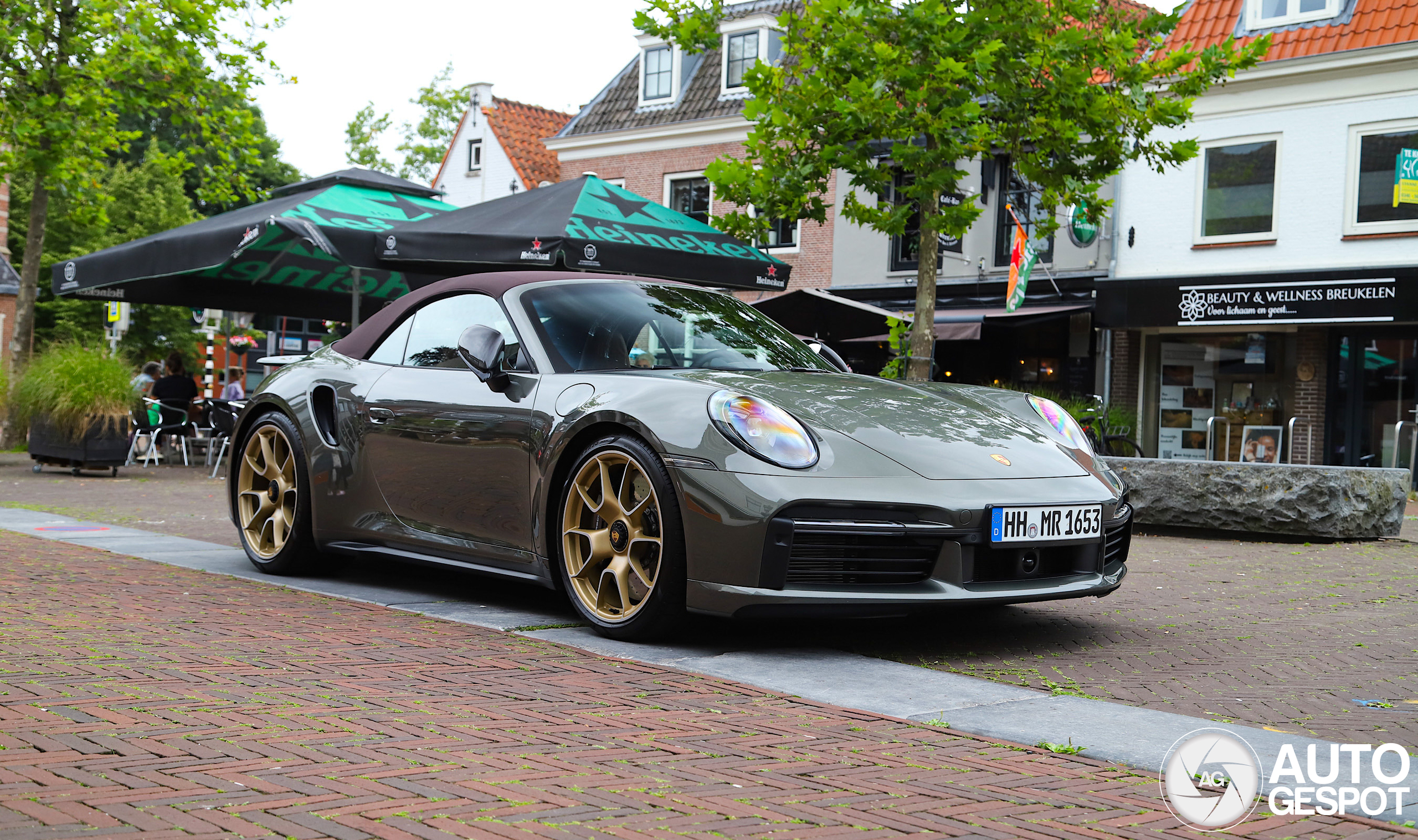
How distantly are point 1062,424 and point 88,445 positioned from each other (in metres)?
11.5

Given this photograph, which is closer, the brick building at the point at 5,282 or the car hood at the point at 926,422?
the car hood at the point at 926,422

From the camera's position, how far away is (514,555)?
5.15m

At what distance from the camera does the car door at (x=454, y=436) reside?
516 centimetres

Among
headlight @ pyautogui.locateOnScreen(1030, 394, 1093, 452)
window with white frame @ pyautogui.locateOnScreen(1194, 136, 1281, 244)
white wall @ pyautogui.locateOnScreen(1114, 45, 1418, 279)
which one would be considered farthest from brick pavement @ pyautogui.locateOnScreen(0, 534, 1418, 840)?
window with white frame @ pyautogui.locateOnScreen(1194, 136, 1281, 244)

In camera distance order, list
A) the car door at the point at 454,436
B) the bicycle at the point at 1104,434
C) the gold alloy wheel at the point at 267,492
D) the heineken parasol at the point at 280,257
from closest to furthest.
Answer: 1. the car door at the point at 454,436
2. the gold alloy wheel at the point at 267,492
3. the heineken parasol at the point at 280,257
4. the bicycle at the point at 1104,434

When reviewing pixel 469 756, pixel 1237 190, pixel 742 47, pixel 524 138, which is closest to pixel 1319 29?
pixel 1237 190

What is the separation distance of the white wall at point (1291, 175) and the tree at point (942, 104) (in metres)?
6.24

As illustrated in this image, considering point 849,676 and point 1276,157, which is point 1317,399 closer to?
point 1276,157

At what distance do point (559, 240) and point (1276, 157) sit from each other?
526 inches

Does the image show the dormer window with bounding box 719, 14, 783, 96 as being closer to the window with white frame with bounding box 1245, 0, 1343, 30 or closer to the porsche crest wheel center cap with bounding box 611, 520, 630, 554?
the window with white frame with bounding box 1245, 0, 1343, 30

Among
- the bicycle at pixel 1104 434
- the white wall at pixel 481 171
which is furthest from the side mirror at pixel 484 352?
the white wall at pixel 481 171

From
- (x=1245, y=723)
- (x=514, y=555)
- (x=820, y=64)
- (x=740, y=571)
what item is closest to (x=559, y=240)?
(x=820, y=64)

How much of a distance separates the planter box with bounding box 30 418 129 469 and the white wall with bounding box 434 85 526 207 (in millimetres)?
→ 22572

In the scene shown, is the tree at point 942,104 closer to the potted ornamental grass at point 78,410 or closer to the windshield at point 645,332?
the potted ornamental grass at point 78,410
